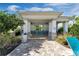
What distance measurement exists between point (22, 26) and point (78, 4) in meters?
1.14

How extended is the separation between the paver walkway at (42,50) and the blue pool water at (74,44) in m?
0.08

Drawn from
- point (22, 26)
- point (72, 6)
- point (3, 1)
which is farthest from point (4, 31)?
point (72, 6)

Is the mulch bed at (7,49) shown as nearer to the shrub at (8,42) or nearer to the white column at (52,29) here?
the shrub at (8,42)

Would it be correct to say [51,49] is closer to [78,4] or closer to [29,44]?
[29,44]

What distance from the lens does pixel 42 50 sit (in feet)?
10.7

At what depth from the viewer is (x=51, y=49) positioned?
328 cm

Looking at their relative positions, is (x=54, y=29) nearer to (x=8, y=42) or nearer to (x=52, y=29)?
(x=52, y=29)

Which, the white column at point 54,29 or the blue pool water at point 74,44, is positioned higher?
the white column at point 54,29

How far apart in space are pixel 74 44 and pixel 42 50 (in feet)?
2.04

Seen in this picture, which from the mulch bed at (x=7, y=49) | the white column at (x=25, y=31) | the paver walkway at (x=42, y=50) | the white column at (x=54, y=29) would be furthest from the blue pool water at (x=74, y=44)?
the mulch bed at (x=7, y=49)

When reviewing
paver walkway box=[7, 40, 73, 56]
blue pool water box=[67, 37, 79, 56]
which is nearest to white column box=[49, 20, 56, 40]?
paver walkway box=[7, 40, 73, 56]

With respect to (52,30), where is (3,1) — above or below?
above

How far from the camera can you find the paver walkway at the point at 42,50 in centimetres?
324

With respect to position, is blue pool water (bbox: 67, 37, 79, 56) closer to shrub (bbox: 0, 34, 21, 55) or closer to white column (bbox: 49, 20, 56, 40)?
white column (bbox: 49, 20, 56, 40)
